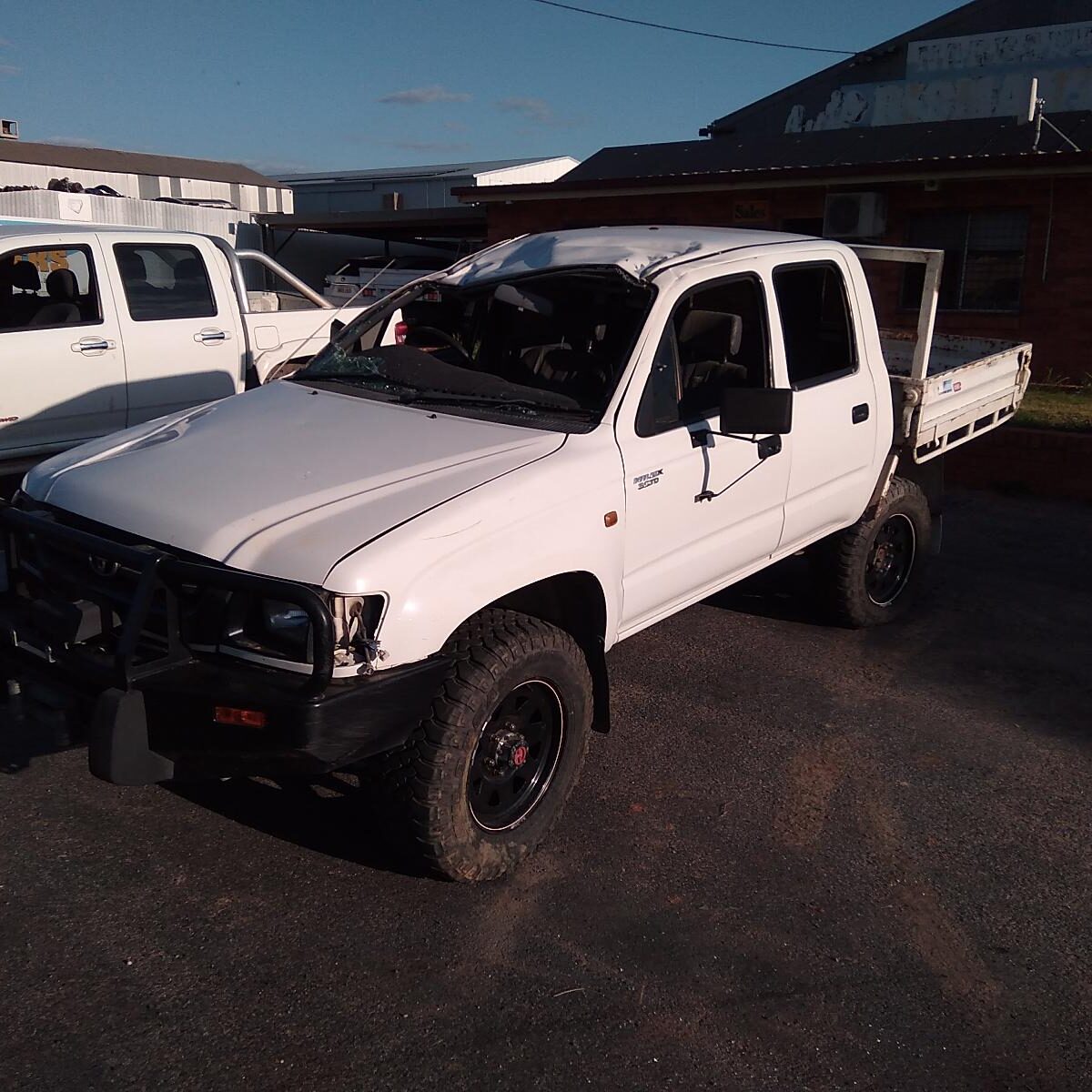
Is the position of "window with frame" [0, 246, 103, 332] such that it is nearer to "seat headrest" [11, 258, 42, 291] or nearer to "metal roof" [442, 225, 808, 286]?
"seat headrest" [11, 258, 42, 291]

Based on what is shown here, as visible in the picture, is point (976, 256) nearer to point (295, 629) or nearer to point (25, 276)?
point (25, 276)

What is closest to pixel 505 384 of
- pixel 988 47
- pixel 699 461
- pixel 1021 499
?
pixel 699 461

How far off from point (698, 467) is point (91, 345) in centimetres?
474

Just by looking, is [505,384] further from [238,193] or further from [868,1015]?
[238,193]

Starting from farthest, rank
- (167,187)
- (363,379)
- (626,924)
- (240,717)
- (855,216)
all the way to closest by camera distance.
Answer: (167,187), (855,216), (363,379), (626,924), (240,717)

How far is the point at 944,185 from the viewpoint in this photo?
14383 millimetres

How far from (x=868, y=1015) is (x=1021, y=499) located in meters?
6.95

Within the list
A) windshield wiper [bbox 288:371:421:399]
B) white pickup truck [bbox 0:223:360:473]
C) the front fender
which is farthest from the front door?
white pickup truck [bbox 0:223:360:473]

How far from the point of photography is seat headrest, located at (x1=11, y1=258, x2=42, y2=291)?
23.7 feet

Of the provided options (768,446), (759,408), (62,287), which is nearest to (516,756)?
(759,408)

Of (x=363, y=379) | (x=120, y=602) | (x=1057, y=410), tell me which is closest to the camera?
(x=120, y=602)

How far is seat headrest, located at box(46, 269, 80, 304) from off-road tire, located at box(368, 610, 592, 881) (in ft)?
17.1

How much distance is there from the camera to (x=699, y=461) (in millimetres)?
4277

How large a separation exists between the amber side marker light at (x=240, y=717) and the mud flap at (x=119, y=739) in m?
0.23
